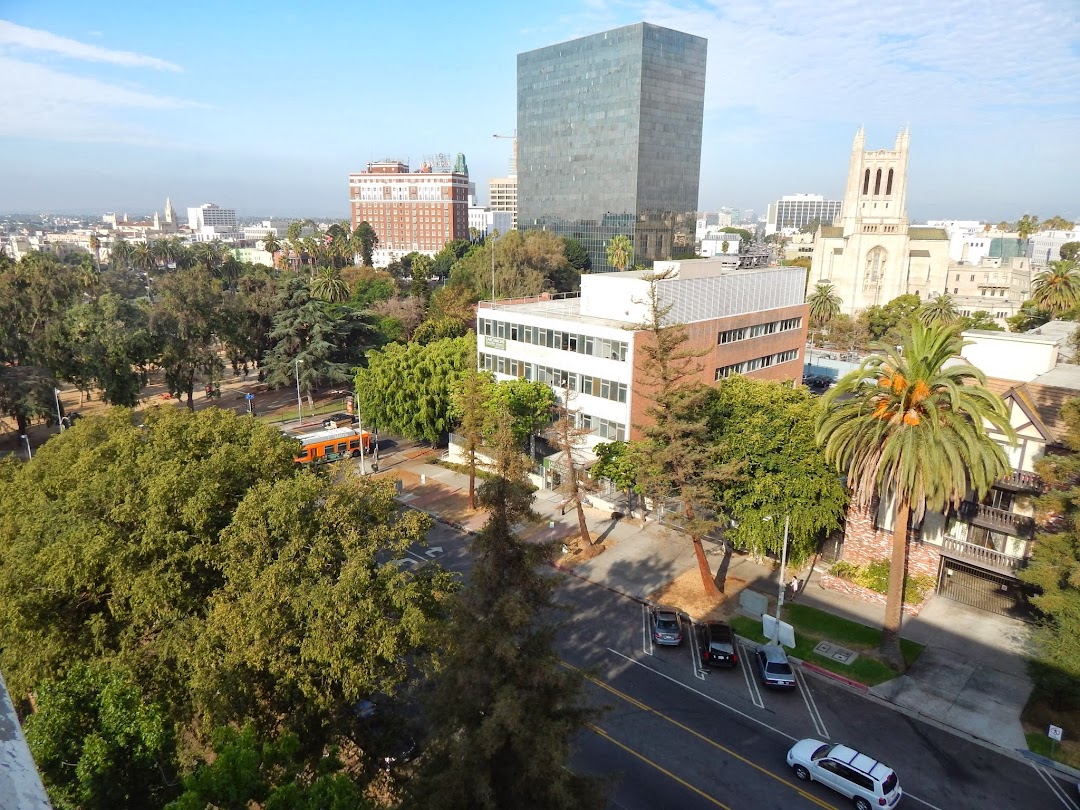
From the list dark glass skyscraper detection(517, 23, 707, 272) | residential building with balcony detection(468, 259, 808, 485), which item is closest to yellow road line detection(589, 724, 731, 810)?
residential building with balcony detection(468, 259, 808, 485)

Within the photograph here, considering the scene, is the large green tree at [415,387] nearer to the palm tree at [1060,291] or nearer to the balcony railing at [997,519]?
the balcony railing at [997,519]

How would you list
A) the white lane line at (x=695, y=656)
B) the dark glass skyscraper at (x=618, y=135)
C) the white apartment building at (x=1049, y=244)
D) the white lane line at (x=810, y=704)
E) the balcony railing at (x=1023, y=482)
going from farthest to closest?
1. the white apartment building at (x=1049, y=244)
2. the dark glass skyscraper at (x=618, y=135)
3. the balcony railing at (x=1023, y=482)
4. the white lane line at (x=695, y=656)
5. the white lane line at (x=810, y=704)

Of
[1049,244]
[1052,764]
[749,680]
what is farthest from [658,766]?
[1049,244]

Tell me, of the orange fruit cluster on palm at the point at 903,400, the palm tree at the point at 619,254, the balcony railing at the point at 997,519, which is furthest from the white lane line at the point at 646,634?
the palm tree at the point at 619,254

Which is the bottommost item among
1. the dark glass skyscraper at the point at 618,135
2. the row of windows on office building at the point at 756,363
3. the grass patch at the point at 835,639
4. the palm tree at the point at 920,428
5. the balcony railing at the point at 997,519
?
the grass patch at the point at 835,639

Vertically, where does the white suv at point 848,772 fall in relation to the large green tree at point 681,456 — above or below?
below

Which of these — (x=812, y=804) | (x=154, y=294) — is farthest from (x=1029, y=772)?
(x=154, y=294)

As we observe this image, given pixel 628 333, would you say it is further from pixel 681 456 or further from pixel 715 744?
pixel 715 744

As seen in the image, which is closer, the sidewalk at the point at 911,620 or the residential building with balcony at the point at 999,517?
the sidewalk at the point at 911,620
